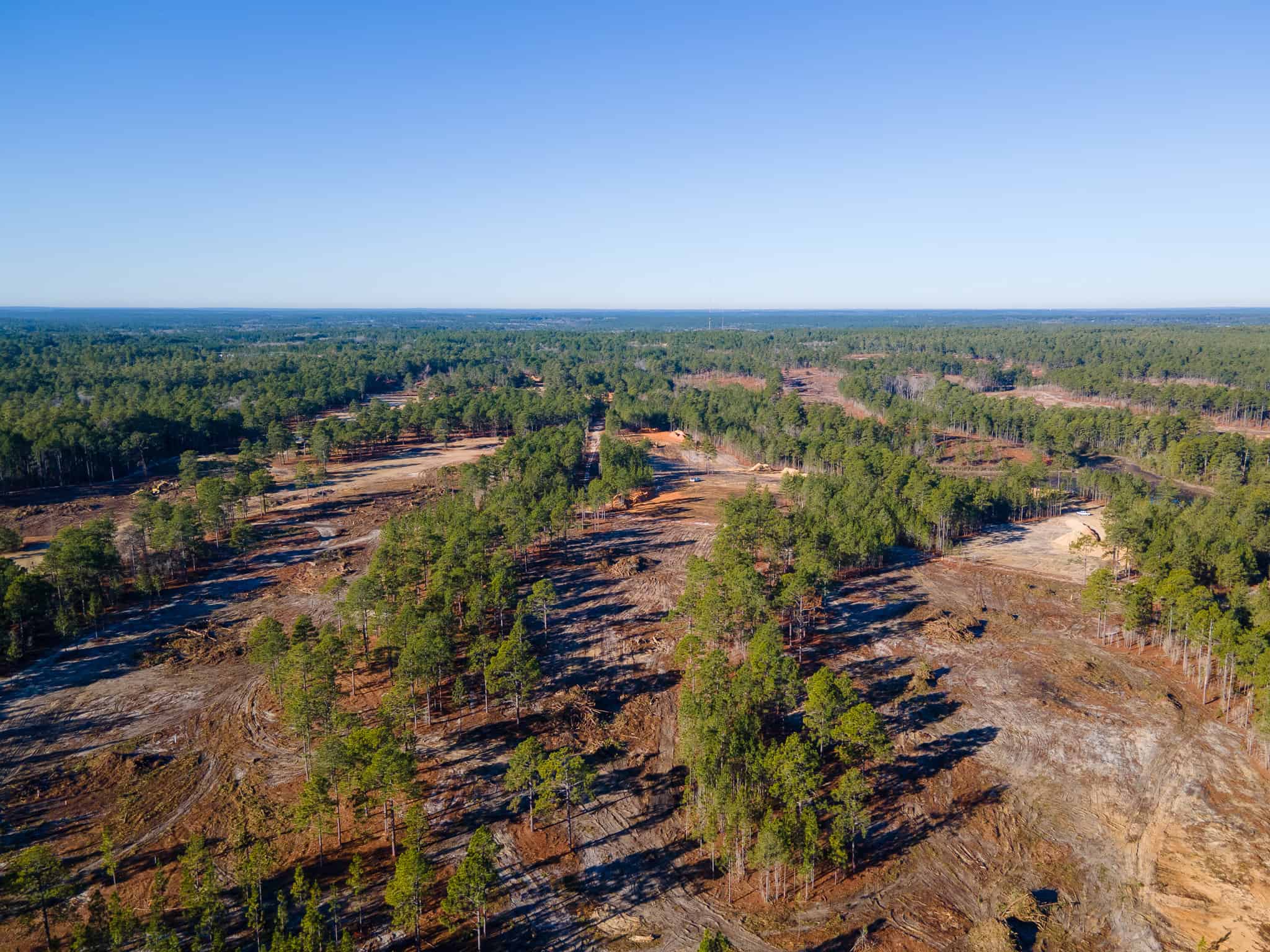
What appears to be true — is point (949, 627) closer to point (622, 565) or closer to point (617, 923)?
point (622, 565)

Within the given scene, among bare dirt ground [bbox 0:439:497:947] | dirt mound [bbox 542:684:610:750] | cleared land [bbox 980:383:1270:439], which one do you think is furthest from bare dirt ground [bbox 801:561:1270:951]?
cleared land [bbox 980:383:1270:439]

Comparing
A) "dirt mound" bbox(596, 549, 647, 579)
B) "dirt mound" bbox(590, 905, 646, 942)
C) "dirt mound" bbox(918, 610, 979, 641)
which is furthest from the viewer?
"dirt mound" bbox(596, 549, 647, 579)

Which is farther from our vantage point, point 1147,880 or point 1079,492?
point 1079,492

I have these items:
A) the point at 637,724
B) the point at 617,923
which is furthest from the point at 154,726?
the point at 617,923

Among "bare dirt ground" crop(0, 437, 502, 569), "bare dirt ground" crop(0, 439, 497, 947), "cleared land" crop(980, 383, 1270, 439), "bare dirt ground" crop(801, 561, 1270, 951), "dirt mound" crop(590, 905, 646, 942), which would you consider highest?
"cleared land" crop(980, 383, 1270, 439)

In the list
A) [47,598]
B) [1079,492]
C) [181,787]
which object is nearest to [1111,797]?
[181,787]

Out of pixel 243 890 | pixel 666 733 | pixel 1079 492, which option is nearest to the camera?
pixel 243 890

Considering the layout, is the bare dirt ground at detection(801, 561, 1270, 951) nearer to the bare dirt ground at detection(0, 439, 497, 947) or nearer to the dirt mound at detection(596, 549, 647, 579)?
the dirt mound at detection(596, 549, 647, 579)

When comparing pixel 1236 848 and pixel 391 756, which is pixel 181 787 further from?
pixel 1236 848
